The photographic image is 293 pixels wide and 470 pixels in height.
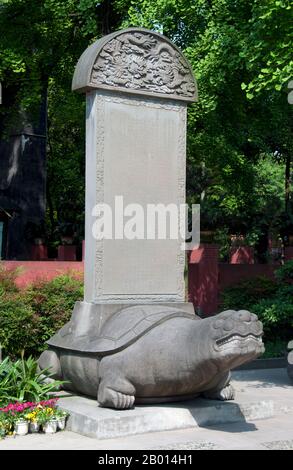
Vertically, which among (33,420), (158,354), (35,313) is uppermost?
(158,354)

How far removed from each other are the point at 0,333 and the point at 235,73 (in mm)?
7576

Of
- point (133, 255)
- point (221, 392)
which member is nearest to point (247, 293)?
point (133, 255)

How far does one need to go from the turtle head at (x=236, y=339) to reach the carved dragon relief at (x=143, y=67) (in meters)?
3.25

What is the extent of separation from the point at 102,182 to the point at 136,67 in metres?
1.50

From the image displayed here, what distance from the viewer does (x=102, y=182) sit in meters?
7.91

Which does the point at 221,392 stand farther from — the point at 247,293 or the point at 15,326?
the point at 247,293

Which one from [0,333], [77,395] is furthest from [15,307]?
[77,395]

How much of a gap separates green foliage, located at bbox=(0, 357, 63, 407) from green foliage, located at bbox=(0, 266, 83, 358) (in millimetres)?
5021

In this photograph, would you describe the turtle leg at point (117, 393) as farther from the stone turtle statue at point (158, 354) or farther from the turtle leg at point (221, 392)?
the turtle leg at point (221, 392)

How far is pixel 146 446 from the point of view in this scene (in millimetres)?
6238

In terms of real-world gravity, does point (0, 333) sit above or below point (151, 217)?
Answer: below

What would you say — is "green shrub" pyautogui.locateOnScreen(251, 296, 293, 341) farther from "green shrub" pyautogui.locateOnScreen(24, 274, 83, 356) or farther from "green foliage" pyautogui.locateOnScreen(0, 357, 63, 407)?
"green foliage" pyautogui.locateOnScreen(0, 357, 63, 407)
